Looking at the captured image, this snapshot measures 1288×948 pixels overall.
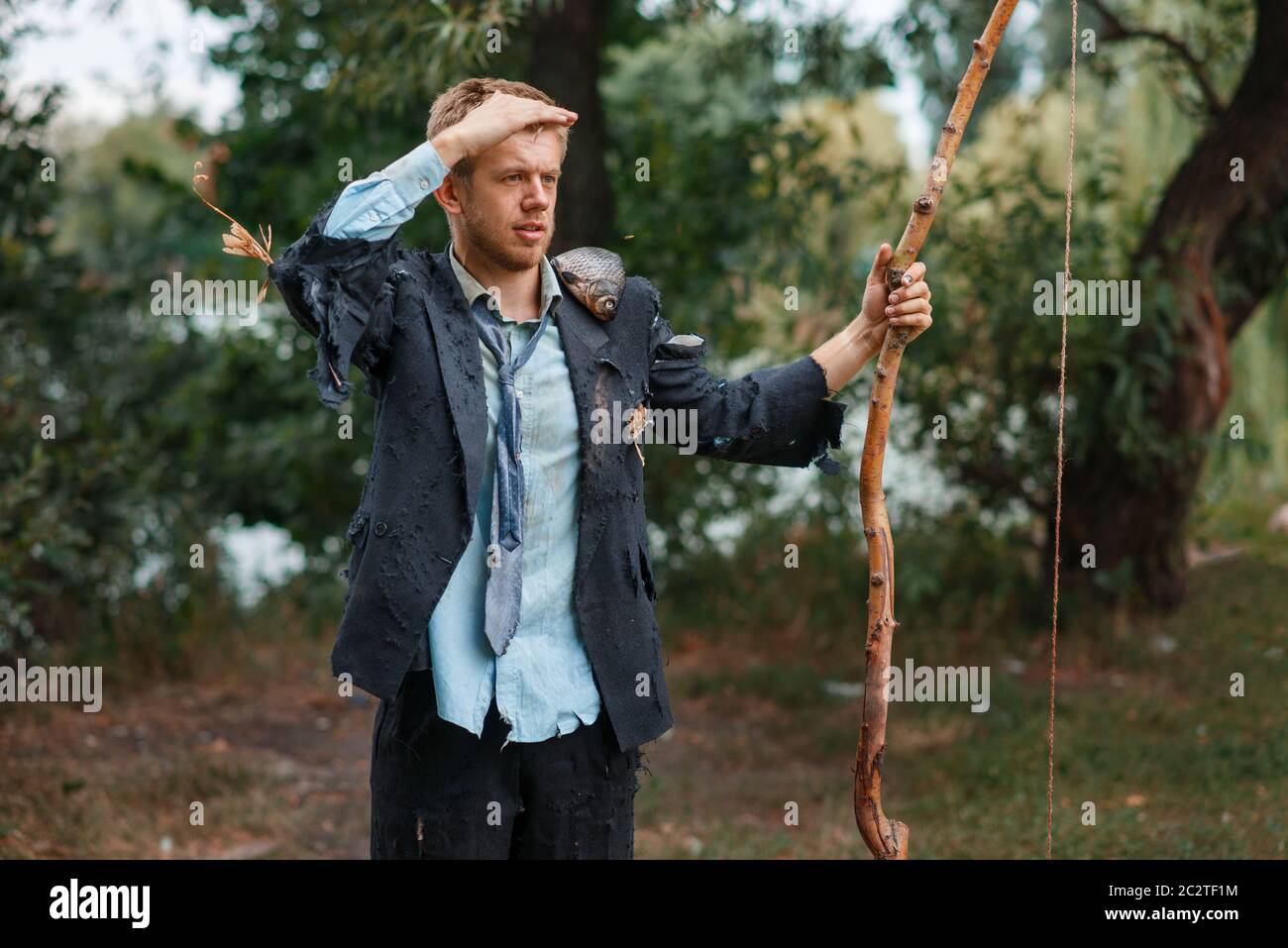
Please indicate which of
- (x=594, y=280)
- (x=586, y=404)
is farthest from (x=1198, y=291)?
(x=586, y=404)

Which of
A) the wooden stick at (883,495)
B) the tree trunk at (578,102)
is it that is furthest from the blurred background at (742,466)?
the wooden stick at (883,495)

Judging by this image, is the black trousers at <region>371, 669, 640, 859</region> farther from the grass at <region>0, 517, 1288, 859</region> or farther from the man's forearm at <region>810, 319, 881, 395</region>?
the grass at <region>0, 517, 1288, 859</region>

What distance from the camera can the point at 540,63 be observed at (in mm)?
7238

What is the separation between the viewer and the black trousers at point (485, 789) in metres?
2.86

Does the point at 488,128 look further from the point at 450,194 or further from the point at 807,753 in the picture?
the point at 807,753

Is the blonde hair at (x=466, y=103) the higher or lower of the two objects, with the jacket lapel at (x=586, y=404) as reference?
higher

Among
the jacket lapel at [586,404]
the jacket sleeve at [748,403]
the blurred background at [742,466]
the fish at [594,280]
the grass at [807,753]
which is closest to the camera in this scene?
the jacket lapel at [586,404]

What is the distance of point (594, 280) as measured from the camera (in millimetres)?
3107

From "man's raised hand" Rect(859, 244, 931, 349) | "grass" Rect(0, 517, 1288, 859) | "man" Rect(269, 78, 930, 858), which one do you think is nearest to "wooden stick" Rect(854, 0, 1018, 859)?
"man's raised hand" Rect(859, 244, 931, 349)

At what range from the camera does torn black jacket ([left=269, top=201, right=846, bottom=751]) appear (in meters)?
2.82

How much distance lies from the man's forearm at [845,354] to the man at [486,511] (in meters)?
0.49

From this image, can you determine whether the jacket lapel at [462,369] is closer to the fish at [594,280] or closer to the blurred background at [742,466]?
the fish at [594,280]

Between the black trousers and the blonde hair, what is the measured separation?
102cm
